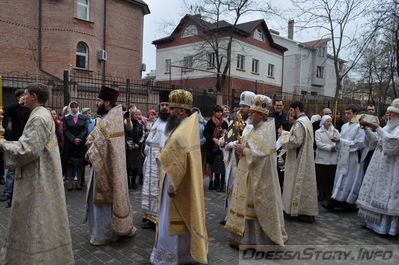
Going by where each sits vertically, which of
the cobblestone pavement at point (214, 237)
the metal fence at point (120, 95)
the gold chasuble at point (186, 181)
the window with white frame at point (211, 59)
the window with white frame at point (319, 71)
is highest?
the window with white frame at point (319, 71)

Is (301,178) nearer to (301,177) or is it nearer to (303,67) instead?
(301,177)

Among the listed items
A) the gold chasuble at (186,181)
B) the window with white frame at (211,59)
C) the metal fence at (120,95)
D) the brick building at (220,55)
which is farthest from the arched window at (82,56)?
the gold chasuble at (186,181)

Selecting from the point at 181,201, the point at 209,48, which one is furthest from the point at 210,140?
the point at 209,48

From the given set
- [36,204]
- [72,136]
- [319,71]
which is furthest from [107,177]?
[319,71]

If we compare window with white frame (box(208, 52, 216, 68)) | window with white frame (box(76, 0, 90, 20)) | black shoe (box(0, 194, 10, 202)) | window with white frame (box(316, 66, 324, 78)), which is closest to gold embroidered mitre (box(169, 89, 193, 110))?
black shoe (box(0, 194, 10, 202))

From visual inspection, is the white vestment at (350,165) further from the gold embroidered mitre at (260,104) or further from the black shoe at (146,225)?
the black shoe at (146,225)

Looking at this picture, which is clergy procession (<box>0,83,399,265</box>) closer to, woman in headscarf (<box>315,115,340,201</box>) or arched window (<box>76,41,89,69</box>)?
woman in headscarf (<box>315,115,340,201</box>)

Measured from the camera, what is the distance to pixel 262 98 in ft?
14.5

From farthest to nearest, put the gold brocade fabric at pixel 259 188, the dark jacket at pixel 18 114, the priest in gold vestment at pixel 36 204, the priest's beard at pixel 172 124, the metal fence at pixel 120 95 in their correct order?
the metal fence at pixel 120 95 → the dark jacket at pixel 18 114 → the gold brocade fabric at pixel 259 188 → the priest's beard at pixel 172 124 → the priest in gold vestment at pixel 36 204

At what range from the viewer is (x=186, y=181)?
380cm

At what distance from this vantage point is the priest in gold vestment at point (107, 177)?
14.5 ft

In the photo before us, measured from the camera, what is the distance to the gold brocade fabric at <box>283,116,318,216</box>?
5832 mm

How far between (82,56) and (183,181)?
2039cm

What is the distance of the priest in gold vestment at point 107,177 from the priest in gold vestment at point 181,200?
2.84 ft
